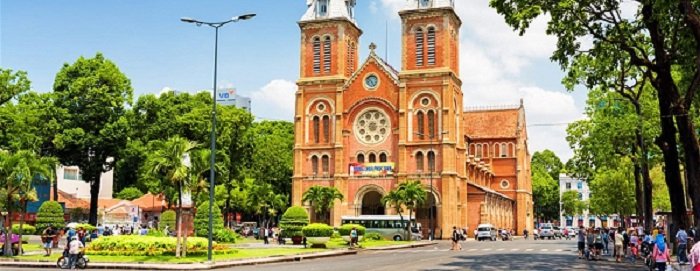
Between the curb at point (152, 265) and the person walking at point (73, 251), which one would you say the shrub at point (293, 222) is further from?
the person walking at point (73, 251)

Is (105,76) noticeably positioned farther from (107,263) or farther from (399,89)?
(107,263)

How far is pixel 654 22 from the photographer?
2462 cm

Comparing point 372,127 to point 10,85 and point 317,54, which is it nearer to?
point 317,54

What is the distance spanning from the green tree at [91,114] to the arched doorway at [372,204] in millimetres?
25625

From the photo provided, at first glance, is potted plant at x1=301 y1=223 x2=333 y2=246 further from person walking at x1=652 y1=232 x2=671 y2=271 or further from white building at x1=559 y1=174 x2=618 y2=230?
white building at x1=559 y1=174 x2=618 y2=230

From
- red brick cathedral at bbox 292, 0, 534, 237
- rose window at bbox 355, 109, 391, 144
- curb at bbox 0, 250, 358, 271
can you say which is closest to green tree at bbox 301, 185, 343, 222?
red brick cathedral at bbox 292, 0, 534, 237

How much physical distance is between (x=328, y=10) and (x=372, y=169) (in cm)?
1848

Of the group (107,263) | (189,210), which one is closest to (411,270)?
(107,263)

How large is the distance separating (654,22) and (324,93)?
52.2 metres

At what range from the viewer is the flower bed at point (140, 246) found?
30.5 m

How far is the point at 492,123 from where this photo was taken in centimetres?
9562

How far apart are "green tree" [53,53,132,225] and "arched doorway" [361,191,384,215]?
25.6 m

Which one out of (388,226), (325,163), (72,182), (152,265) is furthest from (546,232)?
(152,265)

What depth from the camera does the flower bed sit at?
30453 mm
